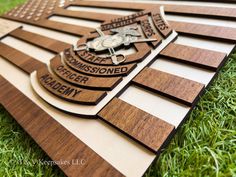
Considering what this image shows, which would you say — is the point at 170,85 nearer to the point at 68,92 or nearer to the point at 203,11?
the point at 68,92

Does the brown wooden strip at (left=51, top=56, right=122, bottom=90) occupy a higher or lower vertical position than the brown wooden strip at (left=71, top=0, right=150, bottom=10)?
lower

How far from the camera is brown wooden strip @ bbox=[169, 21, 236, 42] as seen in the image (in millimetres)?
1171

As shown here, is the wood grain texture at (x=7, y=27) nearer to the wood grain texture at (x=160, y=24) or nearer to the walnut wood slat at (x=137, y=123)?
the wood grain texture at (x=160, y=24)

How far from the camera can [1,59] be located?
1.69m

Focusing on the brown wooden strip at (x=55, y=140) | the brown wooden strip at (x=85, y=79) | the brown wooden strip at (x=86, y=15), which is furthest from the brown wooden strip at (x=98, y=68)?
the brown wooden strip at (x=86, y=15)

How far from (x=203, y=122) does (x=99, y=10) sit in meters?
1.26

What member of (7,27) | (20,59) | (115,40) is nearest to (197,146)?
(115,40)

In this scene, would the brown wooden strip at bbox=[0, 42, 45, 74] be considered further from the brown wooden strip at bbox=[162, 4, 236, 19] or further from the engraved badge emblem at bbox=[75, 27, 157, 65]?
the brown wooden strip at bbox=[162, 4, 236, 19]

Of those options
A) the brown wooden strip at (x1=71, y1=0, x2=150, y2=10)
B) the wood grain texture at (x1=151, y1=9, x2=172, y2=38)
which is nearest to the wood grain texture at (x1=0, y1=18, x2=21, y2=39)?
the brown wooden strip at (x1=71, y1=0, x2=150, y2=10)

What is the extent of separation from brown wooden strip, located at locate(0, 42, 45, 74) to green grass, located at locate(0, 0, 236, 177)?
38cm

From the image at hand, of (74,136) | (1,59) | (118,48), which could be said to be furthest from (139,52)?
(1,59)

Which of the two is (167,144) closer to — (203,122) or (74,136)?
(203,122)

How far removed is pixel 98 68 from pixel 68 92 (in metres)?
0.18

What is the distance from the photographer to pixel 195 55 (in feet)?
3.67
